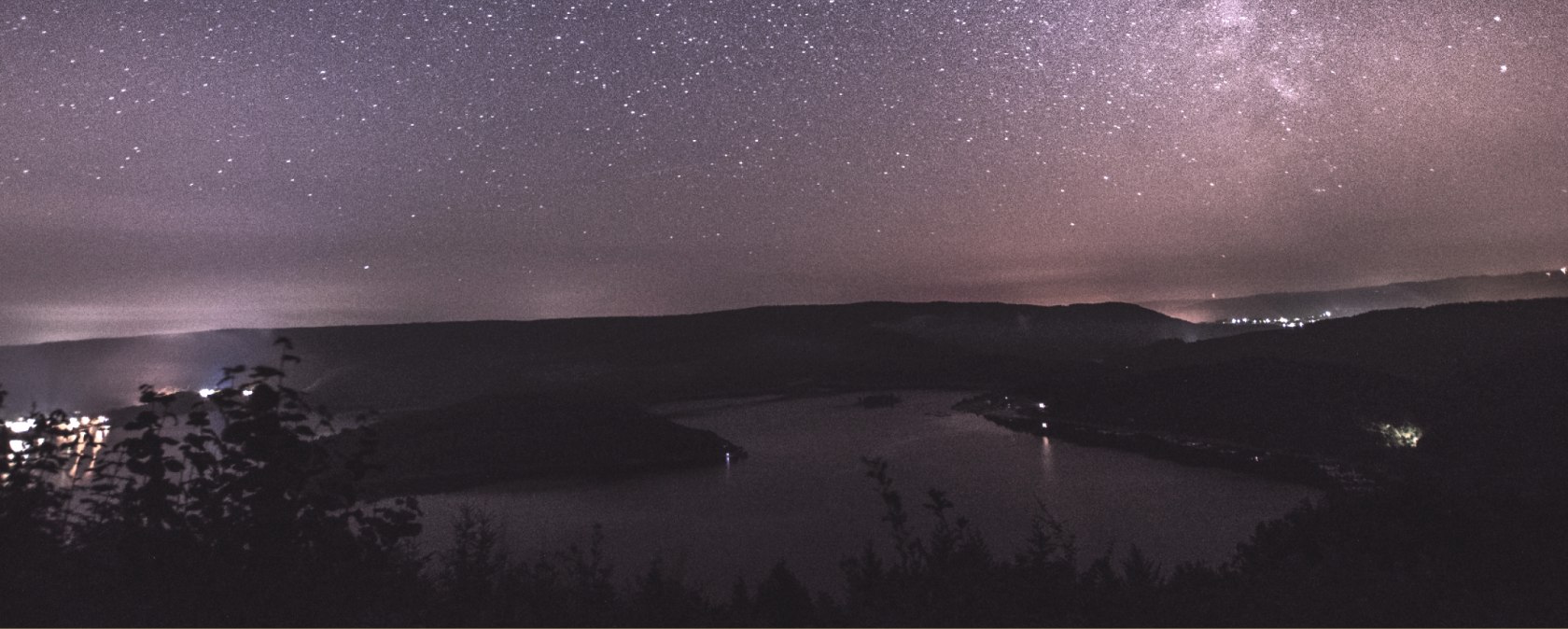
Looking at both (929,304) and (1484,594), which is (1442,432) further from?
(929,304)

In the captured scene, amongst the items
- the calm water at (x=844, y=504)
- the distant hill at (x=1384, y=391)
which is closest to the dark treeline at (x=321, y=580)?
the calm water at (x=844, y=504)

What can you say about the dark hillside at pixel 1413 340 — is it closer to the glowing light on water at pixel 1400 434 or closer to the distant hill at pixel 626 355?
the glowing light on water at pixel 1400 434

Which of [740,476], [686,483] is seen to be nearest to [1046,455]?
[740,476]

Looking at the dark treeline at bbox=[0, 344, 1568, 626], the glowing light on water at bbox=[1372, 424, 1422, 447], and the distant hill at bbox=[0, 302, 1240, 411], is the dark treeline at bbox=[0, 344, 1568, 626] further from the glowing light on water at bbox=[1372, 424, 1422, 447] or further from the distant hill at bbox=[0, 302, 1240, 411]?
the distant hill at bbox=[0, 302, 1240, 411]

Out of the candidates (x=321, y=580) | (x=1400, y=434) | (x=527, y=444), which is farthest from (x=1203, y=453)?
(x=321, y=580)

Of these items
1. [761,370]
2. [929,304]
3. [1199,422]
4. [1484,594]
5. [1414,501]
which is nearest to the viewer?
[1484,594]

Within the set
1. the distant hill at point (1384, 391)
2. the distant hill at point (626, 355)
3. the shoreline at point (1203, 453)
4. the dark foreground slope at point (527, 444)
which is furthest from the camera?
the distant hill at point (626, 355)
